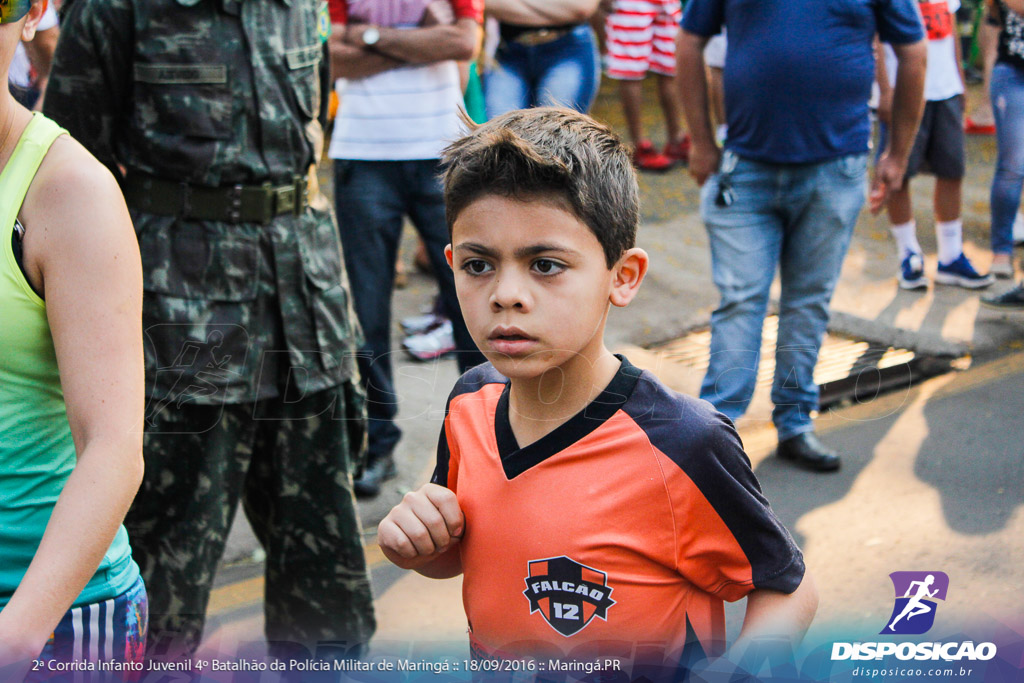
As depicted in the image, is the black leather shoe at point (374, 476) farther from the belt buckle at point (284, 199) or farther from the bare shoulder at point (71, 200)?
the bare shoulder at point (71, 200)

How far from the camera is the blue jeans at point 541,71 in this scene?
559 centimetres

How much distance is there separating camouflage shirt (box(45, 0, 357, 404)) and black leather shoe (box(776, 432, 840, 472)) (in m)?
2.16

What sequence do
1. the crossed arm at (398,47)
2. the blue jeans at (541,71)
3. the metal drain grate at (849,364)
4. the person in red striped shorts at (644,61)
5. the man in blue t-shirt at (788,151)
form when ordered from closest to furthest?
1. the man in blue t-shirt at (788,151)
2. the crossed arm at (398,47)
3. the metal drain grate at (849,364)
4. the blue jeans at (541,71)
5. the person in red striped shorts at (644,61)

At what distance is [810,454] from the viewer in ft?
14.3

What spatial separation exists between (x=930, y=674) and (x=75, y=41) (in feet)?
7.85

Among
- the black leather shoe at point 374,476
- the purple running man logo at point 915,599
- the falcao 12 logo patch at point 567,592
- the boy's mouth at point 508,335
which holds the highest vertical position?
the boy's mouth at point 508,335

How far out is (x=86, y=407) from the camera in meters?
1.63

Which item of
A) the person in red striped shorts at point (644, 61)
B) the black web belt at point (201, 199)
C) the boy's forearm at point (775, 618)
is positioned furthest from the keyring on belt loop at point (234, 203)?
the person in red striped shorts at point (644, 61)

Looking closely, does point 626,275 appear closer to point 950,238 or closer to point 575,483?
point 575,483

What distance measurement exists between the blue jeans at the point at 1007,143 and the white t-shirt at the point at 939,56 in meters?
0.23

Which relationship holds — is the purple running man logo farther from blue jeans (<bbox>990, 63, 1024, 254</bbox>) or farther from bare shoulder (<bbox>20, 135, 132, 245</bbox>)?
blue jeans (<bbox>990, 63, 1024, 254</bbox>)

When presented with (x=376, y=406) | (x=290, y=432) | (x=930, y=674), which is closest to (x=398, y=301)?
(x=376, y=406)

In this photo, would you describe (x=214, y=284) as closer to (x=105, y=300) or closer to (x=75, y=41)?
(x=75, y=41)

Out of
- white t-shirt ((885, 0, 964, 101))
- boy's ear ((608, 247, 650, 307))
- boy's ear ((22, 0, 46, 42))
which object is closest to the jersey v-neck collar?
boy's ear ((608, 247, 650, 307))
